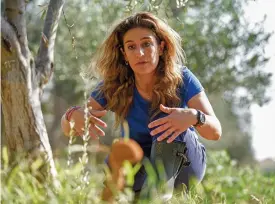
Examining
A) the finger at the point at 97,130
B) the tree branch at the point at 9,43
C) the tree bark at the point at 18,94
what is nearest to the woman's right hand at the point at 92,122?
the finger at the point at 97,130

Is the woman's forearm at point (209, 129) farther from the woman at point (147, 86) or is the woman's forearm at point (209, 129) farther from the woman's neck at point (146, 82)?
the woman's neck at point (146, 82)

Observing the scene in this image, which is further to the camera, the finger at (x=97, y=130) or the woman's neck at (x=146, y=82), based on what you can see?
the woman's neck at (x=146, y=82)

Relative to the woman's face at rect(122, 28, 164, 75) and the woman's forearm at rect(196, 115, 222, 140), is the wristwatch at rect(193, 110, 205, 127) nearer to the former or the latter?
the woman's forearm at rect(196, 115, 222, 140)

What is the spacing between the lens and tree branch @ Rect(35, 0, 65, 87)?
15.7ft

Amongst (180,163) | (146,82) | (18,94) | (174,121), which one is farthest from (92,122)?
(18,94)

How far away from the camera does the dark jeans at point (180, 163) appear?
3.71m

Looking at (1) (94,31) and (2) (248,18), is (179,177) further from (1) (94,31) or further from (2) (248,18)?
(1) (94,31)

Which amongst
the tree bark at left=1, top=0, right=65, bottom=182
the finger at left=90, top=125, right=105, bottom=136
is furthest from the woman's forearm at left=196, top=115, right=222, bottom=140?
the tree bark at left=1, top=0, right=65, bottom=182

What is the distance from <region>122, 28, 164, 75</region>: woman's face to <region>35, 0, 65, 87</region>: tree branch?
2.53 feet

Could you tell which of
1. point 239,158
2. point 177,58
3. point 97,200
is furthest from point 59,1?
point 239,158

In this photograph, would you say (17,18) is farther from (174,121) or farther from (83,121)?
(174,121)

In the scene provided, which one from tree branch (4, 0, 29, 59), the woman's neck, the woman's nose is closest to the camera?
the woman's nose

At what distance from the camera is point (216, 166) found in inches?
454

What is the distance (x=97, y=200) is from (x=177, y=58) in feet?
8.55
